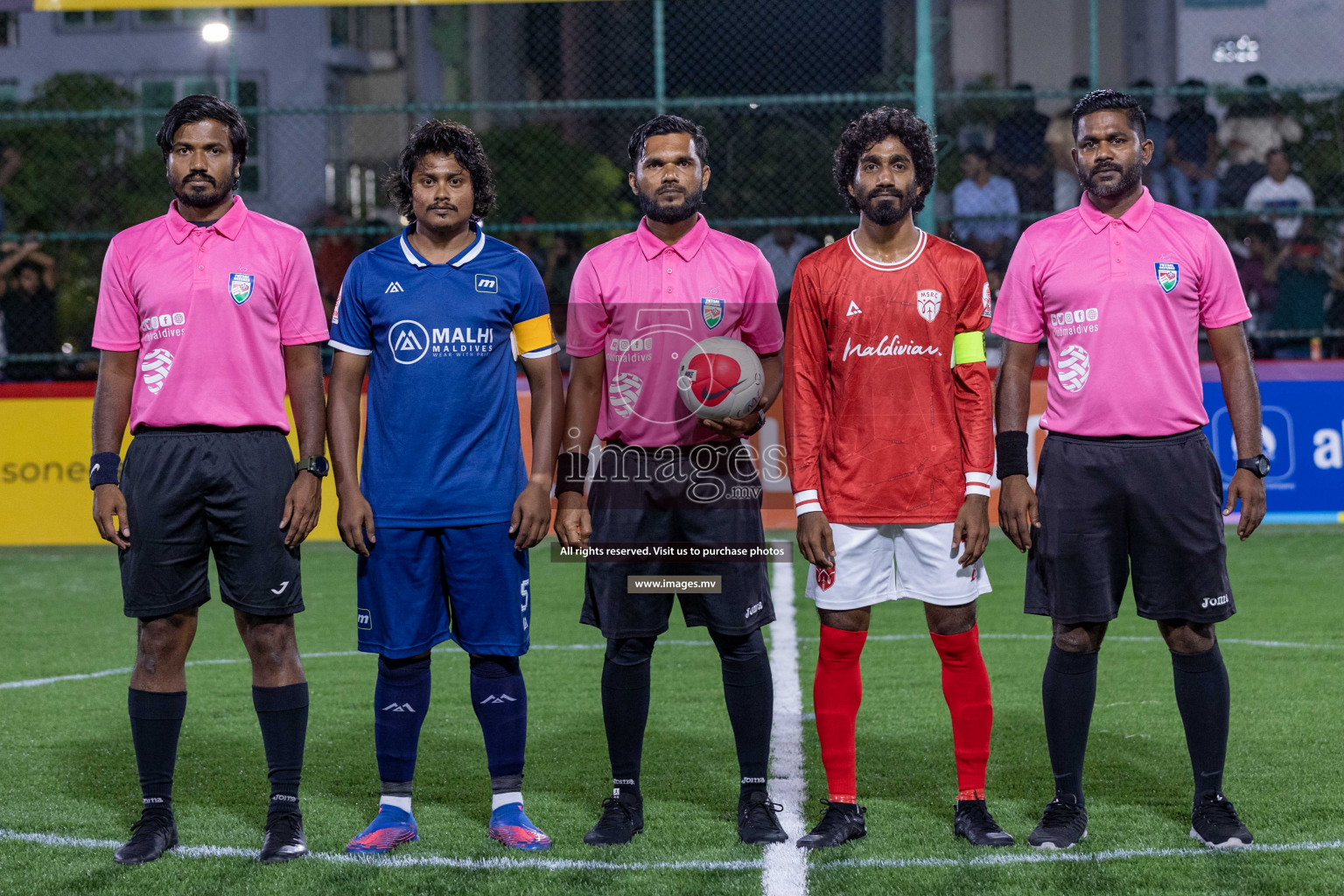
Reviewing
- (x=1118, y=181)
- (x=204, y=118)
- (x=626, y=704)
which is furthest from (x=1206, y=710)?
(x=204, y=118)

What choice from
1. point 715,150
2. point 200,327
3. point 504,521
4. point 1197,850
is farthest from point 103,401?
point 715,150

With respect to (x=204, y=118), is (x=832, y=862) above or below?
below

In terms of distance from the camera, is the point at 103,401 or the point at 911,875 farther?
the point at 103,401

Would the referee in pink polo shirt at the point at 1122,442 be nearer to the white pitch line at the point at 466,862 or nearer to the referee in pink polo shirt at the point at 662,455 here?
the referee in pink polo shirt at the point at 662,455

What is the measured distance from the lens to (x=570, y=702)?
6.44m

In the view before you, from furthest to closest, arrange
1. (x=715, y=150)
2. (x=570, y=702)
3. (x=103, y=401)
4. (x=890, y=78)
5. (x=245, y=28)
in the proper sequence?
(x=245, y=28), (x=890, y=78), (x=715, y=150), (x=570, y=702), (x=103, y=401)

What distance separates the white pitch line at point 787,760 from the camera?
162 inches

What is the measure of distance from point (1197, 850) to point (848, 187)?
7.27ft

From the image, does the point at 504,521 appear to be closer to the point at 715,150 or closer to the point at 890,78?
the point at 715,150

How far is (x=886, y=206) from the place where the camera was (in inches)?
173

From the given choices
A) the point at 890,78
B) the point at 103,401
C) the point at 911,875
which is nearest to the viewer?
the point at 911,875

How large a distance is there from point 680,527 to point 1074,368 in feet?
4.18

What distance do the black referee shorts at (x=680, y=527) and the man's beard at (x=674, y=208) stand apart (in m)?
0.71

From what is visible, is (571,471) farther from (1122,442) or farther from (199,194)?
(1122,442)
